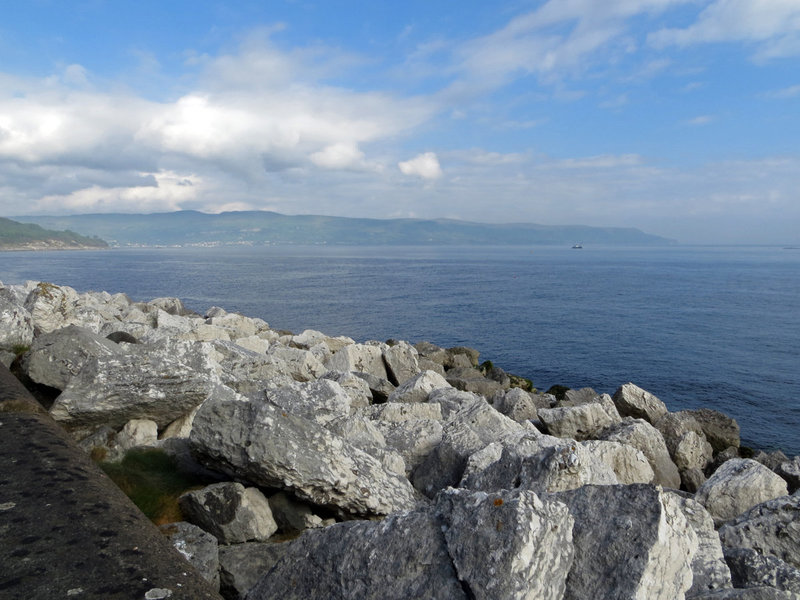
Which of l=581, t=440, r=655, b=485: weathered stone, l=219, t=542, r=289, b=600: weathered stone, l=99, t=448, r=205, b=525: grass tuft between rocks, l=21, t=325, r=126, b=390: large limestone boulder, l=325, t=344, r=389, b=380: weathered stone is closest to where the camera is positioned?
l=219, t=542, r=289, b=600: weathered stone

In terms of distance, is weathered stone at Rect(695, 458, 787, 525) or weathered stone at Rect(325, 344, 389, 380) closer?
weathered stone at Rect(695, 458, 787, 525)

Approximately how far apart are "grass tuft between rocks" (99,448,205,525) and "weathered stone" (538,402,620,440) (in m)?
9.69

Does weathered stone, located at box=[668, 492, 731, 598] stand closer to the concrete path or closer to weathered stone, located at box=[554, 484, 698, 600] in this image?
weathered stone, located at box=[554, 484, 698, 600]

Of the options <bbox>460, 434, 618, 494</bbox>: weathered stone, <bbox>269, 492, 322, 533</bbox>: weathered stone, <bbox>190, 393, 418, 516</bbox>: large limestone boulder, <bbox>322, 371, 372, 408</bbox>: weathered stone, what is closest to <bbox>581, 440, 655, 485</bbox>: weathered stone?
<bbox>460, 434, 618, 494</bbox>: weathered stone

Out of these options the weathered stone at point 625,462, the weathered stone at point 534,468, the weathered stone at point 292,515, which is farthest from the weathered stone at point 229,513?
the weathered stone at point 625,462

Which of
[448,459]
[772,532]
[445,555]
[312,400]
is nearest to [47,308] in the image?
[312,400]

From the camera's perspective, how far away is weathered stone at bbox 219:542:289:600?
557 cm

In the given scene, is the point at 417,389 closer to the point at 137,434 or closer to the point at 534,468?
the point at 137,434

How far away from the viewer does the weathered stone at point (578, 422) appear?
14523 mm

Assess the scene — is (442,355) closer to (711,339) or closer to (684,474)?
(684,474)

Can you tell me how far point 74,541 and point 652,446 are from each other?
12.9 metres

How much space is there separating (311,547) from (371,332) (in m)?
39.9

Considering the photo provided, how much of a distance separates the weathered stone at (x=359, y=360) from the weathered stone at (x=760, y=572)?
1447cm

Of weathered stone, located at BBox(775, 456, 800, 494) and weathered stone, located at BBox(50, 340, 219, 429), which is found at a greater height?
weathered stone, located at BBox(50, 340, 219, 429)
